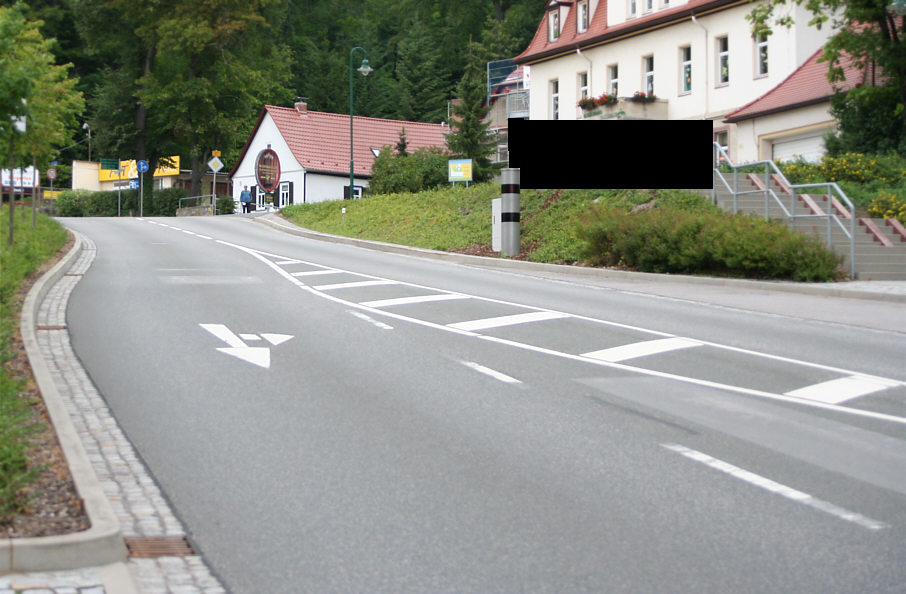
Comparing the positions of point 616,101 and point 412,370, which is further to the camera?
point 616,101

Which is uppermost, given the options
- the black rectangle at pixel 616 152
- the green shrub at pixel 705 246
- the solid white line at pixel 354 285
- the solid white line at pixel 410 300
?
the black rectangle at pixel 616 152

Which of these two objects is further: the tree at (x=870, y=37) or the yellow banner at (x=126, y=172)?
the yellow banner at (x=126, y=172)

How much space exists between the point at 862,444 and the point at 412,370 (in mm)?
4197

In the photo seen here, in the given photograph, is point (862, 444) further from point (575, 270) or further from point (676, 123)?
point (676, 123)

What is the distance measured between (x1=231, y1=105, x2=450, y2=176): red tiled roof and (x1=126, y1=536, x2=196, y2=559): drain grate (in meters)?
58.5

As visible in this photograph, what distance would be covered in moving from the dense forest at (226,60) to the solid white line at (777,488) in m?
52.1

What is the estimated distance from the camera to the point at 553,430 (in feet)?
24.3

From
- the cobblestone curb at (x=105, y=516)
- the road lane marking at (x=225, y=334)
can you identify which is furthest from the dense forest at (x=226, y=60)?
the cobblestone curb at (x=105, y=516)

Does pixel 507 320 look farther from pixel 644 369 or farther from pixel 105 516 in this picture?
pixel 105 516

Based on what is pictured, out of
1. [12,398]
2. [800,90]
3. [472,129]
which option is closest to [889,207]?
[800,90]

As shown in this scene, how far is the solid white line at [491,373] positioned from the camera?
9291mm

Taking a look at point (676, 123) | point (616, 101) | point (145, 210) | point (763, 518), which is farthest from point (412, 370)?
point (145, 210)

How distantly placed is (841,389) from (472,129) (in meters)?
36.6

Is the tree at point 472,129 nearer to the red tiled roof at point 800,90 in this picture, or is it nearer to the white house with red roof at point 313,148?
the red tiled roof at point 800,90
